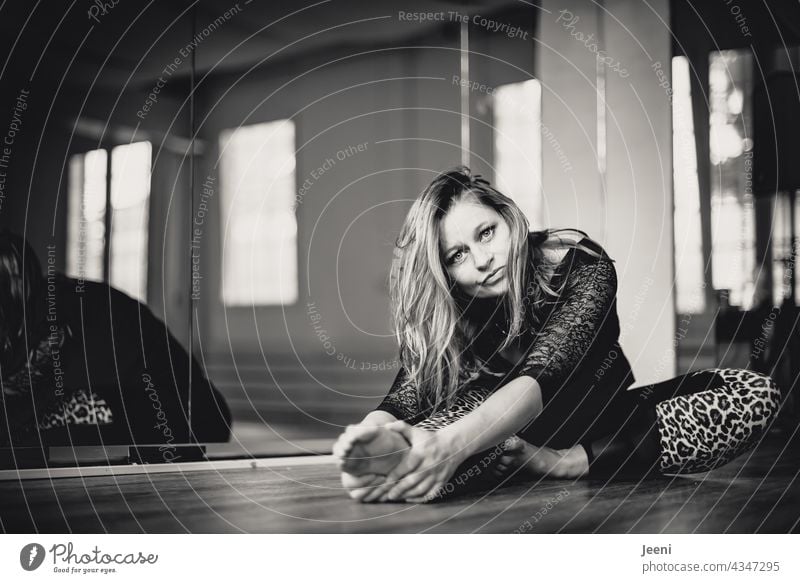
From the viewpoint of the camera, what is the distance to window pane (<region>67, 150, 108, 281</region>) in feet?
3.20

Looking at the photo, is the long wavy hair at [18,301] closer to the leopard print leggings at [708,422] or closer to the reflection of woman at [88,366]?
the reflection of woman at [88,366]

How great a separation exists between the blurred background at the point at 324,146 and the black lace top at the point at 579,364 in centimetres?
8

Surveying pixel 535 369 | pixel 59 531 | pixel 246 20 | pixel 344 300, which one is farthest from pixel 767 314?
pixel 59 531

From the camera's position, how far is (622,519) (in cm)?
75

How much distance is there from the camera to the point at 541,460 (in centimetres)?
88

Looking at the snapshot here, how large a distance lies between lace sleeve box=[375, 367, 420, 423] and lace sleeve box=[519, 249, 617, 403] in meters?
0.15

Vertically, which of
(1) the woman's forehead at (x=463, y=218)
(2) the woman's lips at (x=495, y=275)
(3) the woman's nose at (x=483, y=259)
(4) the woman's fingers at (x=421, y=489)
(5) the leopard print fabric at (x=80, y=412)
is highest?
(1) the woman's forehead at (x=463, y=218)

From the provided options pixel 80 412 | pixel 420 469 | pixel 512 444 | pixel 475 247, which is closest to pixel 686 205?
pixel 475 247

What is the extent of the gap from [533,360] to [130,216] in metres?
0.55

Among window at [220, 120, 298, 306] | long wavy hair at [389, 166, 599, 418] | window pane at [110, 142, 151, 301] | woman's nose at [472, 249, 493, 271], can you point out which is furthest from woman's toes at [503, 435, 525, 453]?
window pane at [110, 142, 151, 301]

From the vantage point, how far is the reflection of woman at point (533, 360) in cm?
88

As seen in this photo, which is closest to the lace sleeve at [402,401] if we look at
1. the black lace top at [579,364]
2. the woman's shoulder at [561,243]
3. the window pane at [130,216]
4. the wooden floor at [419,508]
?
the black lace top at [579,364]

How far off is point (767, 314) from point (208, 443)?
778 millimetres

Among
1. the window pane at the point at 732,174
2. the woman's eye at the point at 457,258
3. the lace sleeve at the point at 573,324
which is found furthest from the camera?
the window pane at the point at 732,174
